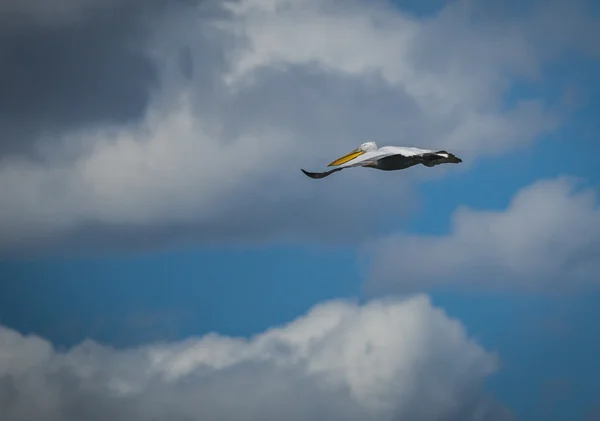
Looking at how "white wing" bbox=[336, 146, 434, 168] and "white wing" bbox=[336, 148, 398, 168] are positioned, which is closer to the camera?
"white wing" bbox=[336, 146, 434, 168]

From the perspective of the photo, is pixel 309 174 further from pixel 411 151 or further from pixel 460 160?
pixel 460 160

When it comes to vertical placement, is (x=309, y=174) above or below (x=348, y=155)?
below

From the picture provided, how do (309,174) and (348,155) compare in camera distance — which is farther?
(348,155)

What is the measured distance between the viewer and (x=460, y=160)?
79.6 m

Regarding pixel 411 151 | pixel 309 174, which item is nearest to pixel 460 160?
pixel 411 151

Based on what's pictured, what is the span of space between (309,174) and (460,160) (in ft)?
41.8

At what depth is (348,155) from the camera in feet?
273

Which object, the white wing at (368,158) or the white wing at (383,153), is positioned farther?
the white wing at (368,158)

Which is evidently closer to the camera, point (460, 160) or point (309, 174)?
point (309, 174)

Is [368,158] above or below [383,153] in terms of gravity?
below

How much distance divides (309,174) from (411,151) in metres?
7.80

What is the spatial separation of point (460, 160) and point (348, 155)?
855 centimetres

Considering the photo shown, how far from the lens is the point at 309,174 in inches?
2859

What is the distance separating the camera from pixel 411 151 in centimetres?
7600
